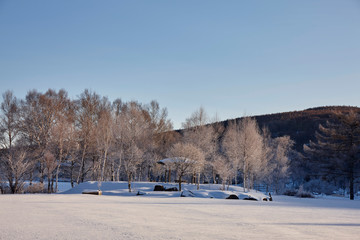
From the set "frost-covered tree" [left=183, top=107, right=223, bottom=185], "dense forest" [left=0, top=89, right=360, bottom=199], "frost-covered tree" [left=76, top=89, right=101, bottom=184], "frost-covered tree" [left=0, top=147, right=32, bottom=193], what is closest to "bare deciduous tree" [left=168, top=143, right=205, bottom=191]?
"dense forest" [left=0, top=89, right=360, bottom=199]

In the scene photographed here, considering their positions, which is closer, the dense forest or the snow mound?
the snow mound

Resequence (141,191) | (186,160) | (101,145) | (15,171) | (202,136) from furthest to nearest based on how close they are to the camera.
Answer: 1. (202,136)
2. (101,145)
3. (186,160)
4. (141,191)
5. (15,171)

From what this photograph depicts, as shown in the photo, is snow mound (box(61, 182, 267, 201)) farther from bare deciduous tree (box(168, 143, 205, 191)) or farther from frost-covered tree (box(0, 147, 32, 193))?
frost-covered tree (box(0, 147, 32, 193))

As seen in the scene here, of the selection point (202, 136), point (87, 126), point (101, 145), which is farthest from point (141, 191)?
point (202, 136)

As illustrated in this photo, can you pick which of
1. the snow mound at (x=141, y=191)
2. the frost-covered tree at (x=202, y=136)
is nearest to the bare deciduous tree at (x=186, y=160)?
the snow mound at (x=141, y=191)

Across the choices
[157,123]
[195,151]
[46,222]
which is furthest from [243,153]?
[46,222]

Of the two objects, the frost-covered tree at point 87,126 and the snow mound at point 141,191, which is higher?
the frost-covered tree at point 87,126

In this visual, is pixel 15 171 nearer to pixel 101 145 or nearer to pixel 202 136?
pixel 101 145

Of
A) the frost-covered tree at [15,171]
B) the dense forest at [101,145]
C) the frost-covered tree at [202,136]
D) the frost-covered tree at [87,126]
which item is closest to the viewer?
the frost-covered tree at [15,171]

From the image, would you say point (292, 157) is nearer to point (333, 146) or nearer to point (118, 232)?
point (333, 146)

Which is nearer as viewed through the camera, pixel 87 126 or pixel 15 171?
pixel 15 171

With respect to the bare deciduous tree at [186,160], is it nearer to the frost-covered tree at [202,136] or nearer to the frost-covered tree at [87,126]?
the frost-covered tree at [202,136]

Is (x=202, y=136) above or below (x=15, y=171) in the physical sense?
above

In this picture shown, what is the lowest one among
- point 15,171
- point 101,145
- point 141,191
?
point 141,191
